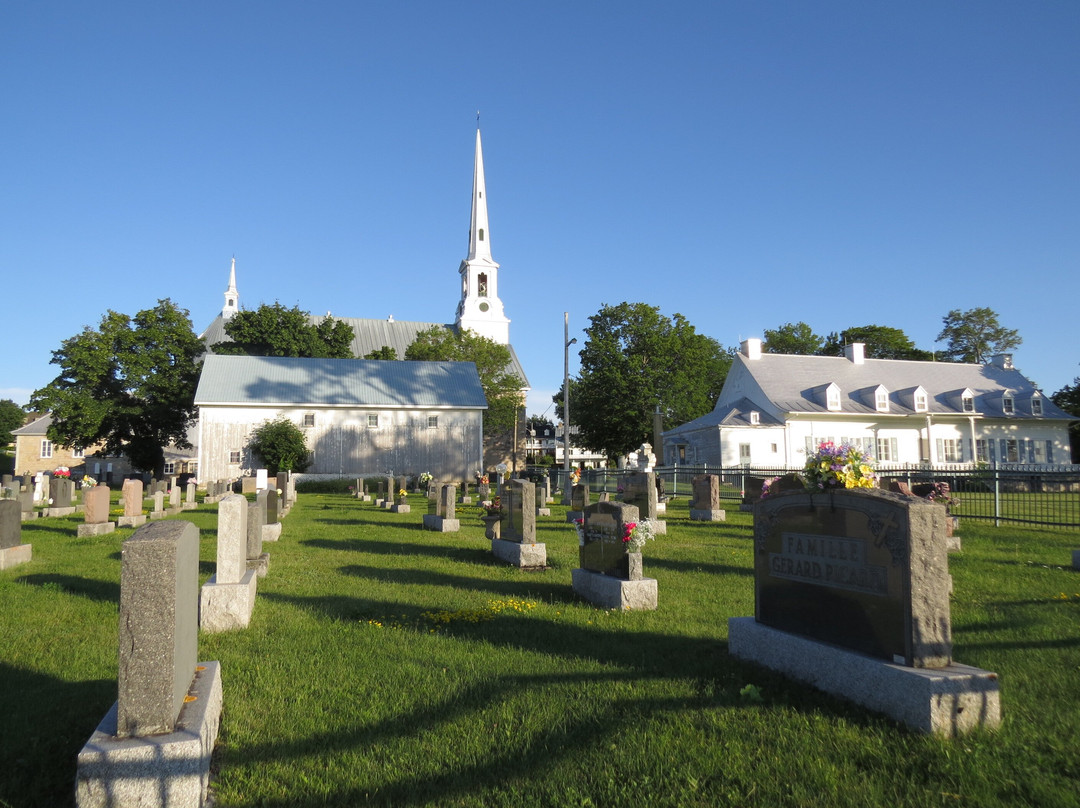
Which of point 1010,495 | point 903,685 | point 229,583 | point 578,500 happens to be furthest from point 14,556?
point 1010,495

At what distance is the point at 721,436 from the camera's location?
37.7 metres

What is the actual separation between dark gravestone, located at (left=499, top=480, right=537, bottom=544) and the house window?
1362 inches

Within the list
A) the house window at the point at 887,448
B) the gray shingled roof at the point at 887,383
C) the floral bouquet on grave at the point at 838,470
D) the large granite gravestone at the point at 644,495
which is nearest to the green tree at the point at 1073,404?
the gray shingled roof at the point at 887,383

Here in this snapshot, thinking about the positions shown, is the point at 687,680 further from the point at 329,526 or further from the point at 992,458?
the point at 992,458

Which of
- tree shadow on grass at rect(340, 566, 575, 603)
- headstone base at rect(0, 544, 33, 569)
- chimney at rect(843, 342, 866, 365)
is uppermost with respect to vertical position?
chimney at rect(843, 342, 866, 365)

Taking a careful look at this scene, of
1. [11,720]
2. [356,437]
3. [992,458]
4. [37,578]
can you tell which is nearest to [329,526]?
[37,578]

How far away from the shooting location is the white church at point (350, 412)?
39812 mm

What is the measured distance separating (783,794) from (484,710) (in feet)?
6.46

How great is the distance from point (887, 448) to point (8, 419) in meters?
99.1

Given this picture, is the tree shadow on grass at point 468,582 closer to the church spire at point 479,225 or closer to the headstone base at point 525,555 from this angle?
the headstone base at point 525,555

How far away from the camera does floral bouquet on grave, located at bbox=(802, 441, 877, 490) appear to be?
5094 millimetres

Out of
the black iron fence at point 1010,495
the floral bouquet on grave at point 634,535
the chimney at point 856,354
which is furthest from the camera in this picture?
the chimney at point 856,354

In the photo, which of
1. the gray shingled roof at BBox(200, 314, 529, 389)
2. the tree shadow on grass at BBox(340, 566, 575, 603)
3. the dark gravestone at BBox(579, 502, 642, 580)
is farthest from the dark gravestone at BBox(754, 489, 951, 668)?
the gray shingled roof at BBox(200, 314, 529, 389)

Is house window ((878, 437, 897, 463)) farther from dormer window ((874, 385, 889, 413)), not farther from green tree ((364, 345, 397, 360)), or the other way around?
green tree ((364, 345, 397, 360))
